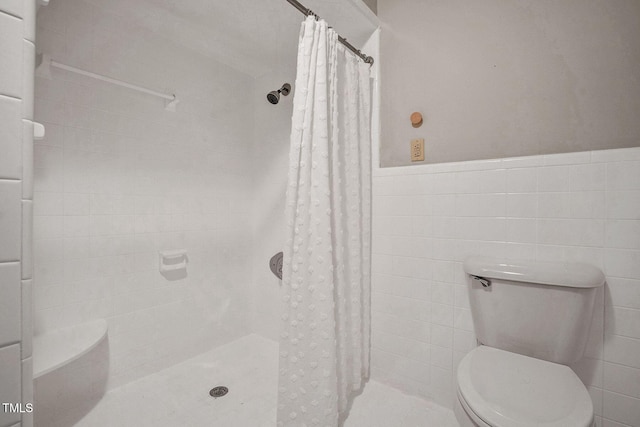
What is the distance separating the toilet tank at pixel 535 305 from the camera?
41.4 inches

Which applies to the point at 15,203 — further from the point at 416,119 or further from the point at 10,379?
the point at 416,119

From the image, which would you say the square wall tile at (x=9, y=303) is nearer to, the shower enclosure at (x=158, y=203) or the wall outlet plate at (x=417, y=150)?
the shower enclosure at (x=158, y=203)

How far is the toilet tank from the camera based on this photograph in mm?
1053

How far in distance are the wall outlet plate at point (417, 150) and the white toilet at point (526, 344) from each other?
573 mm

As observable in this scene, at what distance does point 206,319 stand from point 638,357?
222cm

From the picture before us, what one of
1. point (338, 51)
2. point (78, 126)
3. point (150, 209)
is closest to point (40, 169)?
point (78, 126)

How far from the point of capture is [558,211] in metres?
1.18

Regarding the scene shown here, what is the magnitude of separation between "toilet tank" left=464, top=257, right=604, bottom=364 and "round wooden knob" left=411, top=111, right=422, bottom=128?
2.44 ft

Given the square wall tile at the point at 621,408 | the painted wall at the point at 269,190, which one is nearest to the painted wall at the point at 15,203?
the painted wall at the point at 269,190

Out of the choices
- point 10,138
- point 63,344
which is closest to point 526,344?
point 10,138

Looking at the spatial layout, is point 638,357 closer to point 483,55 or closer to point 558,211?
point 558,211

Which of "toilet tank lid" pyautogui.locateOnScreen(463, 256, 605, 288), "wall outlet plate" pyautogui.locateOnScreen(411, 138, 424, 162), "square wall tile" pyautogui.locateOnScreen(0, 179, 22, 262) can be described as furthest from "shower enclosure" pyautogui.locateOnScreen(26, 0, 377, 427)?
"toilet tank lid" pyautogui.locateOnScreen(463, 256, 605, 288)

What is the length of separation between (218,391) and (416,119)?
6.05 feet

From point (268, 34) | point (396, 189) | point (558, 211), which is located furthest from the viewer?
point (268, 34)
